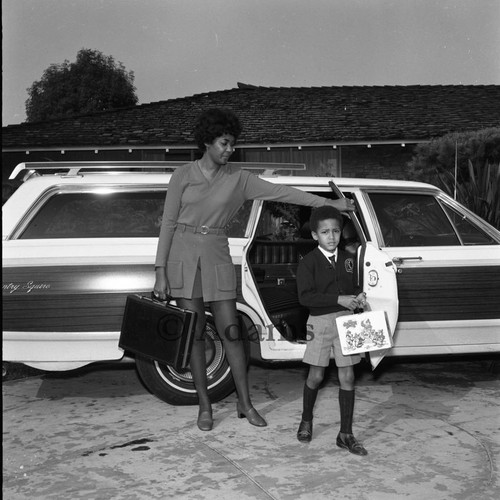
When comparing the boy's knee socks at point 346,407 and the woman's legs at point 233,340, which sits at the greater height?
the woman's legs at point 233,340

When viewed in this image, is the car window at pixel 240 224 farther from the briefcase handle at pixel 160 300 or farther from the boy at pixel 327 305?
the boy at pixel 327 305

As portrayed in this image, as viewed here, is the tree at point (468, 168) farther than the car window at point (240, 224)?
Yes

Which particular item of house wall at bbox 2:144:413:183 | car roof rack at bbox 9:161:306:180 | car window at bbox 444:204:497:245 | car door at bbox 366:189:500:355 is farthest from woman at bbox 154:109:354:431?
house wall at bbox 2:144:413:183

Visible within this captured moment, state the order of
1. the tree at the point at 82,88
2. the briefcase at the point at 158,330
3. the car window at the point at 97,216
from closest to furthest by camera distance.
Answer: the briefcase at the point at 158,330 → the car window at the point at 97,216 → the tree at the point at 82,88

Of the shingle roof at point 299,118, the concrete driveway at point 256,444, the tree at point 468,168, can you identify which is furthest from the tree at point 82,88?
the concrete driveway at point 256,444

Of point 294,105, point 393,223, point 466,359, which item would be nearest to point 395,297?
point 393,223

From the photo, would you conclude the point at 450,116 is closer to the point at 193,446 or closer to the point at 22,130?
the point at 22,130

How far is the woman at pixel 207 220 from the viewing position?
472 centimetres

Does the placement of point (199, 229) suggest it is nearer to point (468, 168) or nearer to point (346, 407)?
point (346, 407)

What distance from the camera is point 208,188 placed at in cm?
475

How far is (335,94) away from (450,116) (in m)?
3.82

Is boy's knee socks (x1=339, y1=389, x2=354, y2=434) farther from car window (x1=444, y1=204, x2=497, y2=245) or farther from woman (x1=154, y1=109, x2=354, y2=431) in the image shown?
car window (x1=444, y1=204, x2=497, y2=245)

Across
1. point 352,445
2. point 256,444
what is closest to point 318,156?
point 256,444

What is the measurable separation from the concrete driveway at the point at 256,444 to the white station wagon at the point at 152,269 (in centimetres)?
40
